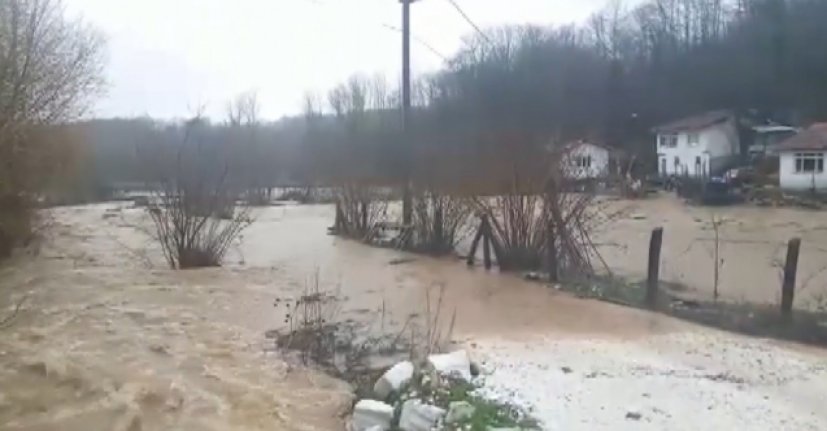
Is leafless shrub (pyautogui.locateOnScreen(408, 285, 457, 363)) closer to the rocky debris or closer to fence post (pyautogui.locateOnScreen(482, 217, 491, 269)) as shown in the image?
the rocky debris

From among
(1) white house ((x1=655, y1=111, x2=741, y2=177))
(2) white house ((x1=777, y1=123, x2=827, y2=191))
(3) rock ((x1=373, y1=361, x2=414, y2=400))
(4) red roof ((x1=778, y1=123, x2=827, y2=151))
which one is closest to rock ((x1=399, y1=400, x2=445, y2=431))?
(3) rock ((x1=373, y1=361, x2=414, y2=400))

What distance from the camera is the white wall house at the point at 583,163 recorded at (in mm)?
16870

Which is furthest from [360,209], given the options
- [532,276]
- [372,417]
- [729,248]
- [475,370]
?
[372,417]

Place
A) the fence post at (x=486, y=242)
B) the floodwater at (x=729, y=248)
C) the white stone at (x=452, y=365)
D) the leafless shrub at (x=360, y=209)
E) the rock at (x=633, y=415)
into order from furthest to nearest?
the leafless shrub at (x=360, y=209) → the fence post at (x=486, y=242) → the floodwater at (x=729, y=248) → the white stone at (x=452, y=365) → the rock at (x=633, y=415)

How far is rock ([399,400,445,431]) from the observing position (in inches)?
250

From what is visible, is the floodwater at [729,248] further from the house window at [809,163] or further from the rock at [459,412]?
the rock at [459,412]

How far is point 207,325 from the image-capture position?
12453mm

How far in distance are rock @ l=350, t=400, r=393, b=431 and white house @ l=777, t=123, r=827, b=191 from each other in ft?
141

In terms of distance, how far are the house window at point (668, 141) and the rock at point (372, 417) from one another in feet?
193

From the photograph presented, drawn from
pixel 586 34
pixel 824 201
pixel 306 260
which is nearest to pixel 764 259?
pixel 306 260

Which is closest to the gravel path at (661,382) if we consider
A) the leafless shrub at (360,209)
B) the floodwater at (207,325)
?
the floodwater at (207,325)

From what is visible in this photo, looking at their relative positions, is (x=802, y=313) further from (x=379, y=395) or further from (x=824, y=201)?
(x=824, y=201)

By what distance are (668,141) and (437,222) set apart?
46474mm

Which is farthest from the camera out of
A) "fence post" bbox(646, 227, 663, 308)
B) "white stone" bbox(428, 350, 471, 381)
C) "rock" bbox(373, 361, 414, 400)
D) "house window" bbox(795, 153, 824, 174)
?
"house window" bbox(795, 153, 824, 174)
